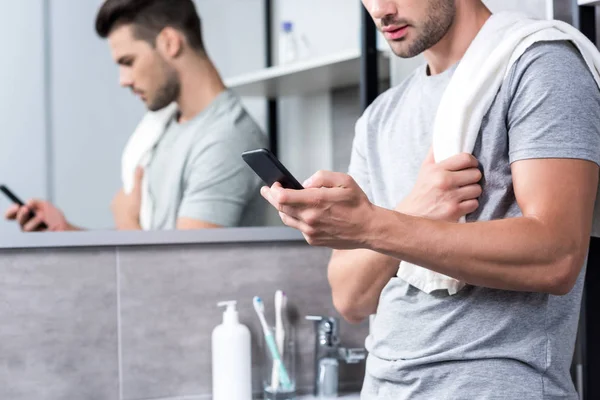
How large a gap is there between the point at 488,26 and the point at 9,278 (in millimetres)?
833

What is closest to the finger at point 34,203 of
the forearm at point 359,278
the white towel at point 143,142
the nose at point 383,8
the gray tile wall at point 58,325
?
the white towel at point 143,142

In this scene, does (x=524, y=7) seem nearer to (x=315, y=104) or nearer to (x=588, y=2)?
(x=588, y=2)

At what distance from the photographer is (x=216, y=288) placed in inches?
50.6

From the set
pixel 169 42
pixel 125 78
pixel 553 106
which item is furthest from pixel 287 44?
pixel 553 106

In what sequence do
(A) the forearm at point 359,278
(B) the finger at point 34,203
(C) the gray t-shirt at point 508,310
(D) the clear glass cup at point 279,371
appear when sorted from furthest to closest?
(B) the finger at point 34,203, (D) the clear glass cup at point 279,371, (A) the forearm at point 359,278, (C) the gray t-shirt at point 508,310

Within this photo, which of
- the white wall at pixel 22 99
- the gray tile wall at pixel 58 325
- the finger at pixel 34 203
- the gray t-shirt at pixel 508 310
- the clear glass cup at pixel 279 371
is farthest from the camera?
the white wall at pixel 22 99

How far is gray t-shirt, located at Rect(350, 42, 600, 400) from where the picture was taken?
753 millimetres

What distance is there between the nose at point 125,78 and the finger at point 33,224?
44cm

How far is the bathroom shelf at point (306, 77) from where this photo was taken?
1.56 meters

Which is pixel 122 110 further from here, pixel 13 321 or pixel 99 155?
pixel 13 321

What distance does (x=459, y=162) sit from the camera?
0.79 meters

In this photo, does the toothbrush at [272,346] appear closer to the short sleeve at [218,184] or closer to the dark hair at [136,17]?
the short sleeve at [218,184]

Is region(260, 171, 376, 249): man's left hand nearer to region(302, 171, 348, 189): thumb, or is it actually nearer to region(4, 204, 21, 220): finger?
region(302, 171, 348, 189): thumb

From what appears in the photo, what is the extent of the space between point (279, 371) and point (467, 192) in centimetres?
61
